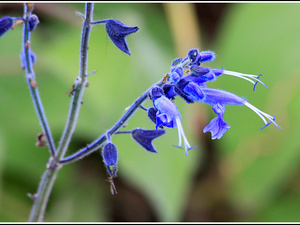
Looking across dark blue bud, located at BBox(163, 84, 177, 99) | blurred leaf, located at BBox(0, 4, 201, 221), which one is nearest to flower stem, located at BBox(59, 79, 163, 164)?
dark blue bud, located at BBox(163, 84, 177, 99)

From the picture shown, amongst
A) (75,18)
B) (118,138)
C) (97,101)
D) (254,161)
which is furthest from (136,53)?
(254,161)

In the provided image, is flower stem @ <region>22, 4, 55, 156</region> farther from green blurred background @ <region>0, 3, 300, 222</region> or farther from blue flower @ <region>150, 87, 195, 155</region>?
green blurred background @ <region>0, 3, 300, 222</region>

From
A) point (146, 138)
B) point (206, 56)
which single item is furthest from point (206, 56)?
point (146, 138)

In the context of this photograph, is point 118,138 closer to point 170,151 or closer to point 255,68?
point 170,151

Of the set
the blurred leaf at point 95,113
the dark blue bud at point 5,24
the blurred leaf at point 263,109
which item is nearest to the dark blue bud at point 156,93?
the dark blue bud at point 5,24

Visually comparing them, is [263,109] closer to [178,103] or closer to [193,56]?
[178,103]

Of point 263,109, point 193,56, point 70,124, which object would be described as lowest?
point 263,109

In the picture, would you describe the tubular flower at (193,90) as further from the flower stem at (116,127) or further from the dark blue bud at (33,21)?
the dark blue bud at (33,21)
